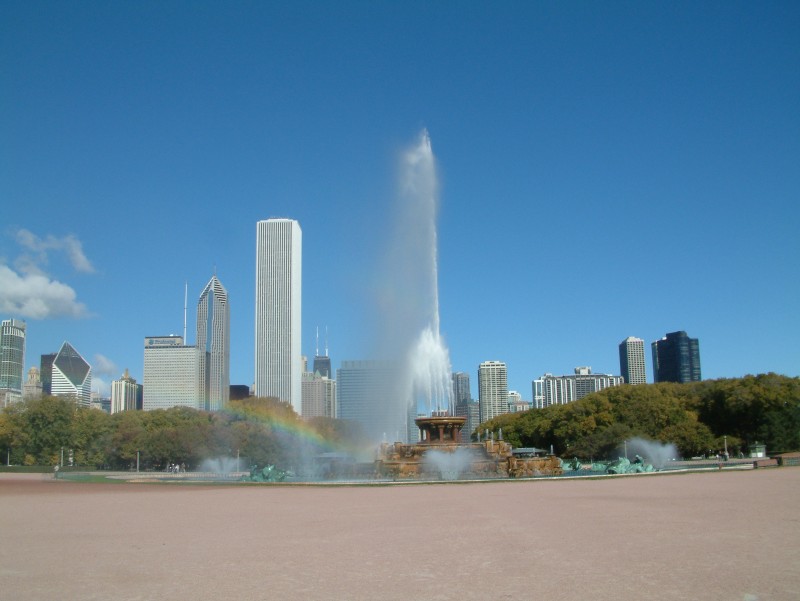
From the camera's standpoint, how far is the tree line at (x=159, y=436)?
80.8 meters

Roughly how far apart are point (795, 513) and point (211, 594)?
1653 centimetres

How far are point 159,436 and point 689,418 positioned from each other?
177 ft

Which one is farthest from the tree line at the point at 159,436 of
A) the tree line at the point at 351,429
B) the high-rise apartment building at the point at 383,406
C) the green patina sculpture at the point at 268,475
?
the green patina sculpture at the point at 268,475

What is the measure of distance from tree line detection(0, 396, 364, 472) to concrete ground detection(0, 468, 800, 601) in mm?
45798

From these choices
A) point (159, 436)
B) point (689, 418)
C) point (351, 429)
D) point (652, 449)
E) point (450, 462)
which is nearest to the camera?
point (450, 462)

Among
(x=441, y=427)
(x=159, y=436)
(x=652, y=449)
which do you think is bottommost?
(x=652, y=449)

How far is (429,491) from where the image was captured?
35188 millimetres

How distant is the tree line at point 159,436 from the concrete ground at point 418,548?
150ft

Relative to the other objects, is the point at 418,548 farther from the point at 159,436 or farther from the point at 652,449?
the point at 159,436

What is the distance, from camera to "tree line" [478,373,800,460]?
237ft

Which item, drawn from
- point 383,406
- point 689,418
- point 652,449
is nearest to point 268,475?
point 383,406

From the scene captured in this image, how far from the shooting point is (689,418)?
7562 cm

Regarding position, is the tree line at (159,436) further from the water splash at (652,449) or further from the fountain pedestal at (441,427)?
the water splash at (652,449)

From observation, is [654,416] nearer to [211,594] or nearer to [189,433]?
[189,433]
